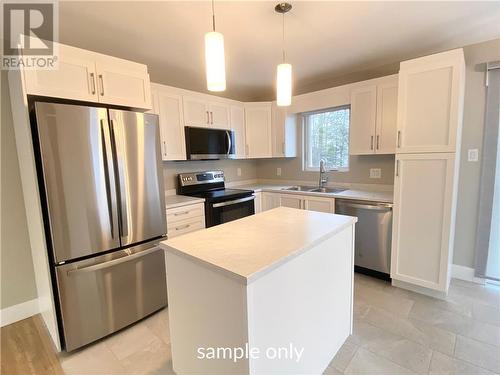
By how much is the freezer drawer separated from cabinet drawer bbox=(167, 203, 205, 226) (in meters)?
0.40

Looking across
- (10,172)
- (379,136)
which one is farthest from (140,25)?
(379,136)

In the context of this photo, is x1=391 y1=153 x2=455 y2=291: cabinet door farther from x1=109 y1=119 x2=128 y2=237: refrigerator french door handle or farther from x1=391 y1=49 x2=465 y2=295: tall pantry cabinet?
x1=109 y1=119 x2=128 y2=237: refrigerator french door handle

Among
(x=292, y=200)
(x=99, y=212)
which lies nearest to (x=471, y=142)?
(x=292, y=200)

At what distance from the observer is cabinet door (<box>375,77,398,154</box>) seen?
8.71 feet

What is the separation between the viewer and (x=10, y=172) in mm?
2129

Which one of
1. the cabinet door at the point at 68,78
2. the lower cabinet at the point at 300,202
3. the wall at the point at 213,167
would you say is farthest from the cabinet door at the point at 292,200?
the cabinet door at the point at 68,78

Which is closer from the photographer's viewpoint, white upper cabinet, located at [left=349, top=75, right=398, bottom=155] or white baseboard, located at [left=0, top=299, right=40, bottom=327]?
white baseboard, located at [left=0, top=299, right=40, bottom=327]

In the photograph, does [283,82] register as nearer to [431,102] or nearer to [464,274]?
[431,102]

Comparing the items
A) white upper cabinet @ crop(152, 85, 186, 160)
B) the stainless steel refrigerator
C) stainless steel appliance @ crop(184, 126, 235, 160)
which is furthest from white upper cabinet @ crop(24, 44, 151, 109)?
stainless steel appliance @ crop(184, 126, 235, 160)

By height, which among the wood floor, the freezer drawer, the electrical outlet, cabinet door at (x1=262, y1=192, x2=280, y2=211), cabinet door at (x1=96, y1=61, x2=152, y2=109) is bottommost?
the wood floor

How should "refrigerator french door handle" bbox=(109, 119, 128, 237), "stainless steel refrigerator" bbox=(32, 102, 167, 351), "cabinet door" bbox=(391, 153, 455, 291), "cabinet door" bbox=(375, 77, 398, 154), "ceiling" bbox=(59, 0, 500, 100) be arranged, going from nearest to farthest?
1. "stainless steel refrigerator" bbox=(32, 102, 167, 351)
2. "ceiling" bbox=(59, 0, 500, 100)
3. "refrigerator french door handle" bbox=(109, 119, 128, 237)
4. "cabinet door" bbox=(391, 153, 455, 291)
5. "cabinet door" bbox=(375, 77, 398, 154)

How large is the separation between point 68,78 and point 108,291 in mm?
1603

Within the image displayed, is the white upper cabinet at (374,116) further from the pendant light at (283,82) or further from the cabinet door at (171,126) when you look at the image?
the cabinet door at (171,126)

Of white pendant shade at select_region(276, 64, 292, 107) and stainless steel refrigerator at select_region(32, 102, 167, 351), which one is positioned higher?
white pendant shade at select_region(276, 64, 292, 107)
